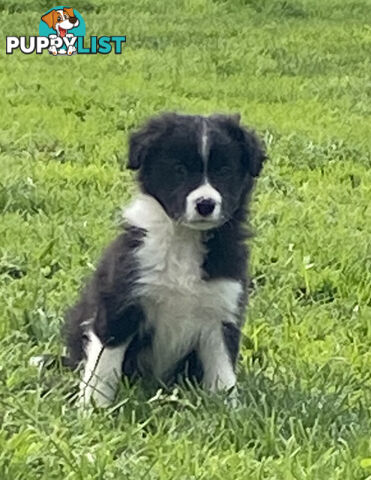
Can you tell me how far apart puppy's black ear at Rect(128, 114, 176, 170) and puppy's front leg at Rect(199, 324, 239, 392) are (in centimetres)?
73

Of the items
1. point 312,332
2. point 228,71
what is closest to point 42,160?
point 312,332

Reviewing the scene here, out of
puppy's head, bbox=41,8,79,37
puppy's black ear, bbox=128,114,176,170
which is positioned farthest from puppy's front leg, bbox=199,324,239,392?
puppy's head, bbox=41,8,79,37

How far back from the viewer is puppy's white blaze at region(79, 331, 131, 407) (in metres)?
4.94

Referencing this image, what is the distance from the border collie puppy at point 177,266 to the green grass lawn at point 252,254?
150 millimetres

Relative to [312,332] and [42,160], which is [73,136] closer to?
[42,160]

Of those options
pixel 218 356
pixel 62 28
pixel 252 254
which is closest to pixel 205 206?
pixel 218 356

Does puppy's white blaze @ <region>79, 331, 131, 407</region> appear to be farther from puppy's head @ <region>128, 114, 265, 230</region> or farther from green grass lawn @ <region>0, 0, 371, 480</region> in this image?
puppy's head @ <region>128, 114, 265, 230</region>

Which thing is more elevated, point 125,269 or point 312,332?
point 125,269

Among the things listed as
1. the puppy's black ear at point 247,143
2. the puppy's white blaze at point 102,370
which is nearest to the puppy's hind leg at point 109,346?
the puppy's white blaze at point 102,370

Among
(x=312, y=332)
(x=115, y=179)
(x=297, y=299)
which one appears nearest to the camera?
(x=312, y=332)

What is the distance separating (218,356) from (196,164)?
30.2 inches

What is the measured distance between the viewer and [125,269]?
16.5 ft

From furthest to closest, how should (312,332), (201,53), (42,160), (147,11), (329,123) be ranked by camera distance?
(147,11) → (201,53) → (329,123) → (42,160) → (312,332)

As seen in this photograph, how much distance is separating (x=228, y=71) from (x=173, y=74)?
1106 mm
